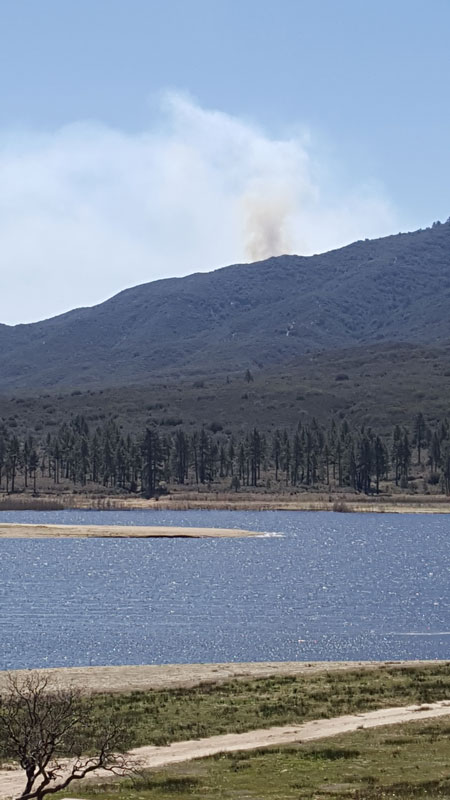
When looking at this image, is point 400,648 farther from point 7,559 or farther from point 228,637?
point 7,559

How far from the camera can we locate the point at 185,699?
5253 cm

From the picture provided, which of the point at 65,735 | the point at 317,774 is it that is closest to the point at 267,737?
the point at 317,774

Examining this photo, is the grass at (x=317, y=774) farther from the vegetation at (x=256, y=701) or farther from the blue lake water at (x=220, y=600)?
the blue lake water at (x=220, y=600)

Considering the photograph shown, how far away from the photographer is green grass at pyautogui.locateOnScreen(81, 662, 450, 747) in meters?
46.5

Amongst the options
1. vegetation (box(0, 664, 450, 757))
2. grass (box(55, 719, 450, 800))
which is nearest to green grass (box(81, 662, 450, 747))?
vegetation (box(0, 664, 450, 757))

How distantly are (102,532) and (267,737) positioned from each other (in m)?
117

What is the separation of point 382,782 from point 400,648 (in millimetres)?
39085

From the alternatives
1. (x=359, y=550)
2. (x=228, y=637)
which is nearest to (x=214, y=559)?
(x=359, y=550)

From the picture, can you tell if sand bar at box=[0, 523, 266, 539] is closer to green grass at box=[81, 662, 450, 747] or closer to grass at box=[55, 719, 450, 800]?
green grass at box=[81, 662, 450, 747]

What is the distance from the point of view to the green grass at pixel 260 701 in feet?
153

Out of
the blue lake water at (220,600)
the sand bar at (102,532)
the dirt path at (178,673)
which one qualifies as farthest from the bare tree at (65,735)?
the sand bar at (102,532)

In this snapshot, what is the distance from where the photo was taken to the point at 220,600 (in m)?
97.2

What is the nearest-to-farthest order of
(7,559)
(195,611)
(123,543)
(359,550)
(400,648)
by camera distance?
(400,648), (195,611), (7,559), (359,550), (123,543)

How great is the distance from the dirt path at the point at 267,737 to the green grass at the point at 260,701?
86cm
